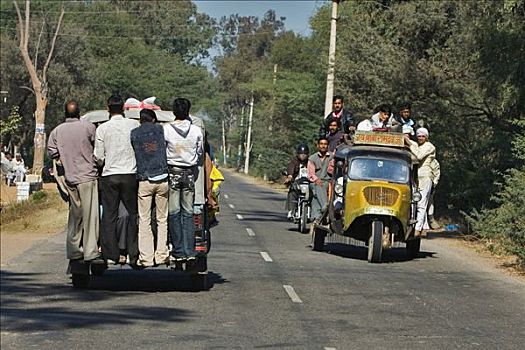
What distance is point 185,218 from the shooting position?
43.4 ft

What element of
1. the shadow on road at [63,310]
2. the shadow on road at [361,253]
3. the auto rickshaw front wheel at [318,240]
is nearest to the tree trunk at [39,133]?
the shadow on road at [361,253]

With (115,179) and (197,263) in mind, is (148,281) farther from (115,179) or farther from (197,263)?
(115,179)

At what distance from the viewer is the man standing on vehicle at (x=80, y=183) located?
13047 millimetres

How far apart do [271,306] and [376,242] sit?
5944 millimetres

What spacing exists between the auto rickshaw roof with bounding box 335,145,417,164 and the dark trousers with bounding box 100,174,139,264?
22.2 feet

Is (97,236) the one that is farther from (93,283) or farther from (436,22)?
(436,22)

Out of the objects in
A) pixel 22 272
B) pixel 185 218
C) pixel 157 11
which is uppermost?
pixel 157 11

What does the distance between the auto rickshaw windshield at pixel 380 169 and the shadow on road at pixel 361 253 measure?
153cm

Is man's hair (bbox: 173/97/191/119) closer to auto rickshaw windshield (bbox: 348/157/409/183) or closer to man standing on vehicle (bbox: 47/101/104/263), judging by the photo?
man standing on vehicle (bbox: 47/101/104/263)

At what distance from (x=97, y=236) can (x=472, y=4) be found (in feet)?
55.0

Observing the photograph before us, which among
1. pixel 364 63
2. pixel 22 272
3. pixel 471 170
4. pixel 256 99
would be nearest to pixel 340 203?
pixel 22 272

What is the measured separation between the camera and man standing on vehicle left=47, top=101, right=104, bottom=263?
42.8ft

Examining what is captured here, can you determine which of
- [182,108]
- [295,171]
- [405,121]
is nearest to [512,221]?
[405,121]

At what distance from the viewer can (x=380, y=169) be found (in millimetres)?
18875
